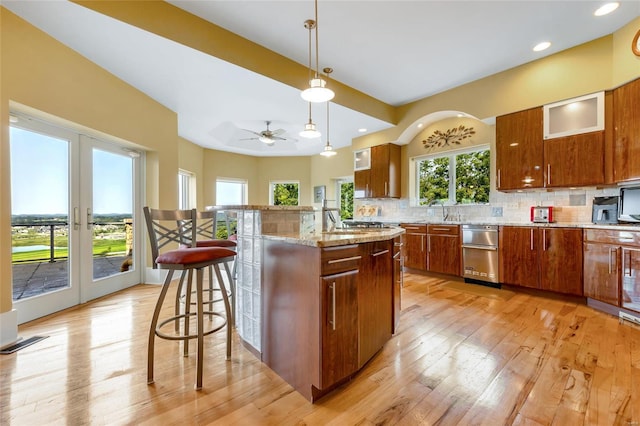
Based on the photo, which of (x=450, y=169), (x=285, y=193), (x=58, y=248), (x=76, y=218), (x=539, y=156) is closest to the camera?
(x=58, y=248)

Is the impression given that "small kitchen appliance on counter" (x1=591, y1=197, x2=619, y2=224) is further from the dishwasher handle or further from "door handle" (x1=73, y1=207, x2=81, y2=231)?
"door handle" (x1=73, y1=207, x2=81, y2=231)

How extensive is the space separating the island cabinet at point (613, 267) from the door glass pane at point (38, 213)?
5.96 meters

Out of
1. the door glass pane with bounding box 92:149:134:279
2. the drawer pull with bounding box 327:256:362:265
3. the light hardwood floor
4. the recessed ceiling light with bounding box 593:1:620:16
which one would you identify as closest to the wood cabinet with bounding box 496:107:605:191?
the recessed ceiling light with bounding box 593:1:620:16

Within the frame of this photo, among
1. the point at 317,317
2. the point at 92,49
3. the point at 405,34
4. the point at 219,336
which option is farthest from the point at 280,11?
the point at 219,336

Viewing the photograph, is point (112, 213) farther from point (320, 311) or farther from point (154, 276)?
point (320, 311)

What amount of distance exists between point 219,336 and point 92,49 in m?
3.23

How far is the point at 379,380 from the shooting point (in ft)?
5.76

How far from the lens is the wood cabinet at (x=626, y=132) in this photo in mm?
2744

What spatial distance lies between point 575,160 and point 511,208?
40.3 inches

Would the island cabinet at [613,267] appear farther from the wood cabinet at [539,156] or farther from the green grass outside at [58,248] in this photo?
the green grass outside at [58,248]

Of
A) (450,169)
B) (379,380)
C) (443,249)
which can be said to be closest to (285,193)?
(450,169)

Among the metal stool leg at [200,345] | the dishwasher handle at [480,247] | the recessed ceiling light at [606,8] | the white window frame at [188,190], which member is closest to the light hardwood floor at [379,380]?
the metal stool leg at [200,345]

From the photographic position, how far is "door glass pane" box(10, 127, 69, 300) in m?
2.60

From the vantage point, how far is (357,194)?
6.03m
